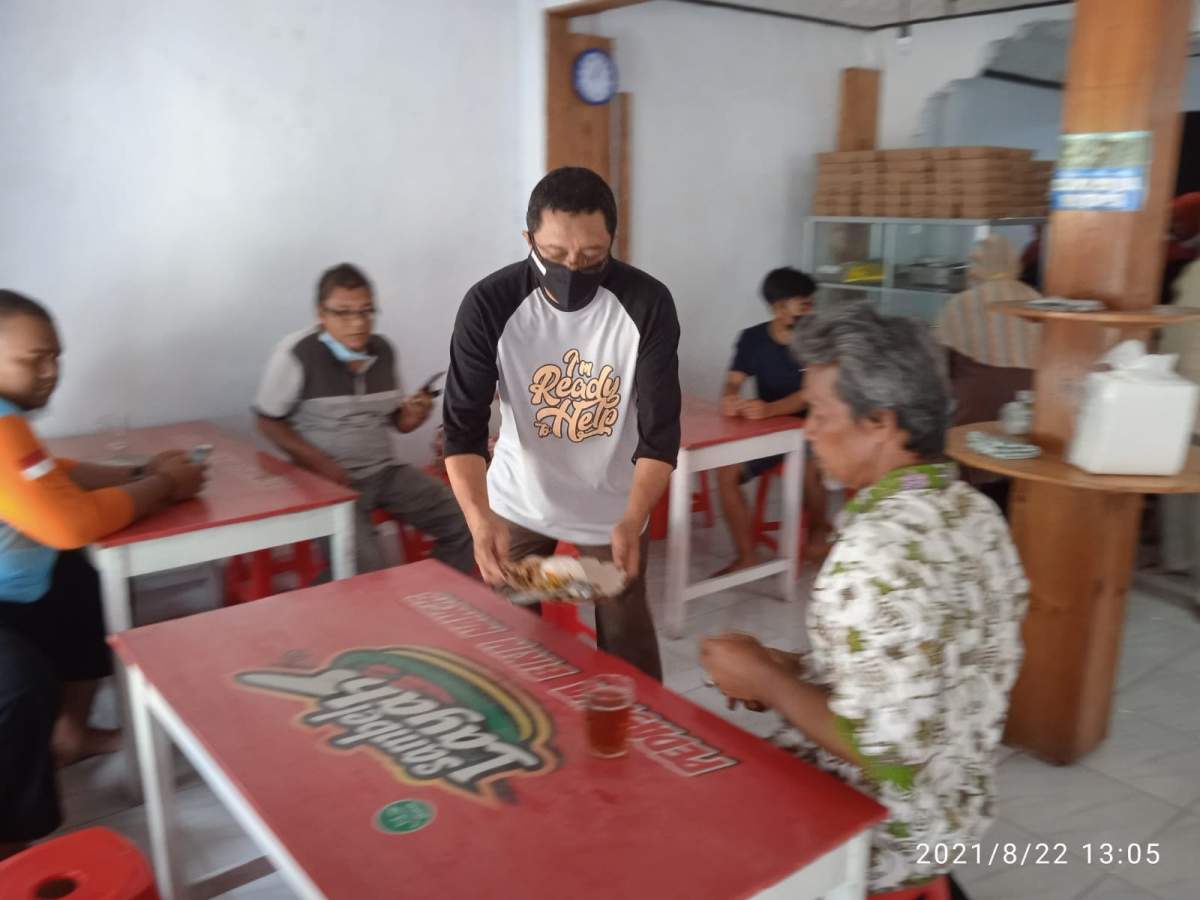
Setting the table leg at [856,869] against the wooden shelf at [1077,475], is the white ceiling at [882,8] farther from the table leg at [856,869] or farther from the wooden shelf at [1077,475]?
the table leg at [856,869]

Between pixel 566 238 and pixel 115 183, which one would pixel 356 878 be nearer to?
pixel 566 238

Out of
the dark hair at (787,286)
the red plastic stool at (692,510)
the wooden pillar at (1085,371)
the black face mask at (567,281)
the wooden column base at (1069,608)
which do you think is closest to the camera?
the black face mask at (567,281)

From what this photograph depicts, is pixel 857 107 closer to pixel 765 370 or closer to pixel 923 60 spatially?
pixel 923 60

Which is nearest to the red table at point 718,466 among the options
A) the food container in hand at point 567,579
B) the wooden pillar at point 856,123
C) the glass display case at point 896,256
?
the food container in hand at point 567,579

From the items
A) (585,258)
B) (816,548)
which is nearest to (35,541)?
(585,258)

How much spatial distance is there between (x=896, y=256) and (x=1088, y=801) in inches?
134

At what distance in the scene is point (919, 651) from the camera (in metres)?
1.13

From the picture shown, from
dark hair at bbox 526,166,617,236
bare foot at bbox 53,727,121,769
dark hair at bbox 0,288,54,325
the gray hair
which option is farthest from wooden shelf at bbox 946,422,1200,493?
bare foot at bbox 53,727,121,769

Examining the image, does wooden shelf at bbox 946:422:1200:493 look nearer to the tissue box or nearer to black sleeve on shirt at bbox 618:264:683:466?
the tissue box

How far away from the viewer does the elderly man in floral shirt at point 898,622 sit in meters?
1.14

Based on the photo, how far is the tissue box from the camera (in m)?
2.11

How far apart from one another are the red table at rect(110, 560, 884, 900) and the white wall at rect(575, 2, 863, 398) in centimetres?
351

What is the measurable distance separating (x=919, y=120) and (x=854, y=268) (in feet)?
3.71
